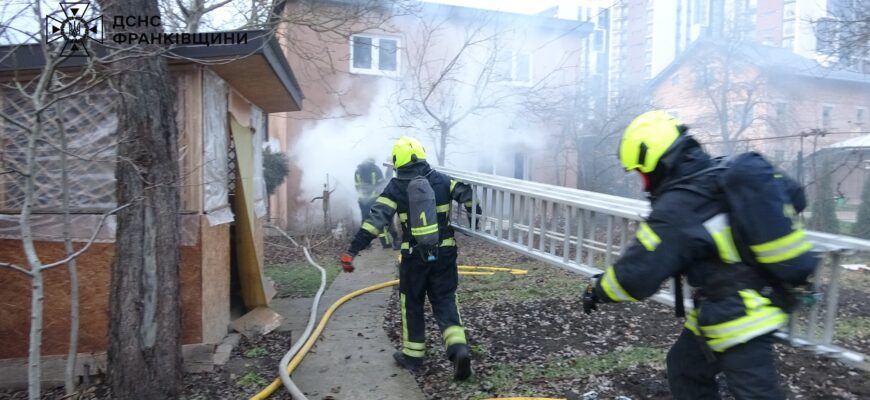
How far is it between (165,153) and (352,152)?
918cm

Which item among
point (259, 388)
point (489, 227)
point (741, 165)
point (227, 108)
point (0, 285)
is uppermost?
point (227, 108)

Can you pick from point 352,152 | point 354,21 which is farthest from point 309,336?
point 352,152

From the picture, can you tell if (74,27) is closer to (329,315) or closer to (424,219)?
(424,219)

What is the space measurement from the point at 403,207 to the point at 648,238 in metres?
2.28

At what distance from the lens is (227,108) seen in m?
5.00

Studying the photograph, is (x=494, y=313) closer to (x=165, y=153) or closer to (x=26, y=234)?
(x=165, y=153)

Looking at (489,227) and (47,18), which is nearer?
(47,18)

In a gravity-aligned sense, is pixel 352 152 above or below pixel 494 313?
above

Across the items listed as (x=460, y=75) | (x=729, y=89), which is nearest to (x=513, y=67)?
(x=460, y=75)

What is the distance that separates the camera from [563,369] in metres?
4.07

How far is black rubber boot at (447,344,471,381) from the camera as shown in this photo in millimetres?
3836

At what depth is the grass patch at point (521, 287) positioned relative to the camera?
6.32 metres

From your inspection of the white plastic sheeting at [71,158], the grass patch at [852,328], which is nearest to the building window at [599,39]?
the grass patch at [852,328]

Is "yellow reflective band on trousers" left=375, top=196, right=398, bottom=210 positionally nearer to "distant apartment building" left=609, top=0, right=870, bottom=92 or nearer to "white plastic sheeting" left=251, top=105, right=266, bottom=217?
"white plastic sheeting" left=251, top=105, right=266, bottom=217
